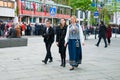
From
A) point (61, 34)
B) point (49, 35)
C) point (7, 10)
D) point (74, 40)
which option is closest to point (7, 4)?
point (7, 10)

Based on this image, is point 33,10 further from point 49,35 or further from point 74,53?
point 74,53

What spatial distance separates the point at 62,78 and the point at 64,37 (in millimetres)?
2963

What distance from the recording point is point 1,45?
2261cm

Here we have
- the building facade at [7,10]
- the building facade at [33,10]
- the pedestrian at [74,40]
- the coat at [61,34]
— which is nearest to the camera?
the pedestrian at [74,40]

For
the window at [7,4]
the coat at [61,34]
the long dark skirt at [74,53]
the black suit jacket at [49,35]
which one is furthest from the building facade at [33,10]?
the long dark skirt at [74,53]

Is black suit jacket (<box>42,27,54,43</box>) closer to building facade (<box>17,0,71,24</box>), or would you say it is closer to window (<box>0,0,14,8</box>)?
window (<box>0,0,14,8</box>)

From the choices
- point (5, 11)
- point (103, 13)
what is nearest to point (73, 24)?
point (103, 13)

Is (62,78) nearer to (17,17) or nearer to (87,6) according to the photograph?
(87,6)

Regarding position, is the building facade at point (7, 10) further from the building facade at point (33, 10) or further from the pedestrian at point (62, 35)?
the pedestrian at point (62, 35)

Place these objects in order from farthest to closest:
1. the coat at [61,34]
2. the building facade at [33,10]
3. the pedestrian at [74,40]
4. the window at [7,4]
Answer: the building facade at [33,10]
the window at [7,4]
the coat at [61,34]
the pedestrian at [74,40]

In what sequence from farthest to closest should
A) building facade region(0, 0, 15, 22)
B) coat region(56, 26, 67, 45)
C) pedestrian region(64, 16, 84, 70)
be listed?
building facade region(0, 0, 15, 22)
coat region(56, 26, 67, 45)
pedestrian region(64, 16, 84, 70)

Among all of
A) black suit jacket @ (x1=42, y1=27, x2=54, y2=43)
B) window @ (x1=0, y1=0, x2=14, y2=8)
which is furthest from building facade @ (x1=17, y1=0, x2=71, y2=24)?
black suit jacket @ (x1=42, y1=27, x2=54, y2=43)

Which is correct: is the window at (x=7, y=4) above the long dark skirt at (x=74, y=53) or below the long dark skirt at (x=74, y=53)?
above

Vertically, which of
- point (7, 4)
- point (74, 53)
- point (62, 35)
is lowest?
point (74, 53)
